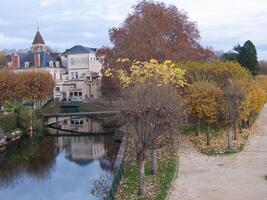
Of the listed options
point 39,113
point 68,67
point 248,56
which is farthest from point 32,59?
point 248,56

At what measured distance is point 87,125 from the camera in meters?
57.7

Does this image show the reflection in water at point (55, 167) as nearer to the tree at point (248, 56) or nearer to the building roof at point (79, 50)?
the tree at point (248, 56)

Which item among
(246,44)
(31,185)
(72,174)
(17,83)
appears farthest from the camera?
(246,44)

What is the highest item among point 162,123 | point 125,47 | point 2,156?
point 125,47

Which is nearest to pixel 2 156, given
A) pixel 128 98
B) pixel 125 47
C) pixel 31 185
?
pixel 31 185

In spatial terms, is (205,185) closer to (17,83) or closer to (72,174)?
(72,174)

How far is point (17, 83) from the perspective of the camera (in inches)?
2094

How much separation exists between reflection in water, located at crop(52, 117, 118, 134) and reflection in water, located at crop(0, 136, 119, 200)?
5349 mm

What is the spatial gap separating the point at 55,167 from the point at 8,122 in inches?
664

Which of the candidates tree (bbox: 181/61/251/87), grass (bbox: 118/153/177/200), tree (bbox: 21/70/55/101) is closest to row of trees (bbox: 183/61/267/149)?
tree (bbox: 181/61/251/87)

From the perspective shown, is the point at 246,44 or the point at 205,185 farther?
the point at 246,44

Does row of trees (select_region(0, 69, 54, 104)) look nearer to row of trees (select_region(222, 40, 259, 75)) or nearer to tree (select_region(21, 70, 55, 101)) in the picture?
tree (select_region(21, 70, 55, 101))

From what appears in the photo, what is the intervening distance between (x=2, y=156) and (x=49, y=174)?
934cm

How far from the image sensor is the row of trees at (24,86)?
2095 inches
